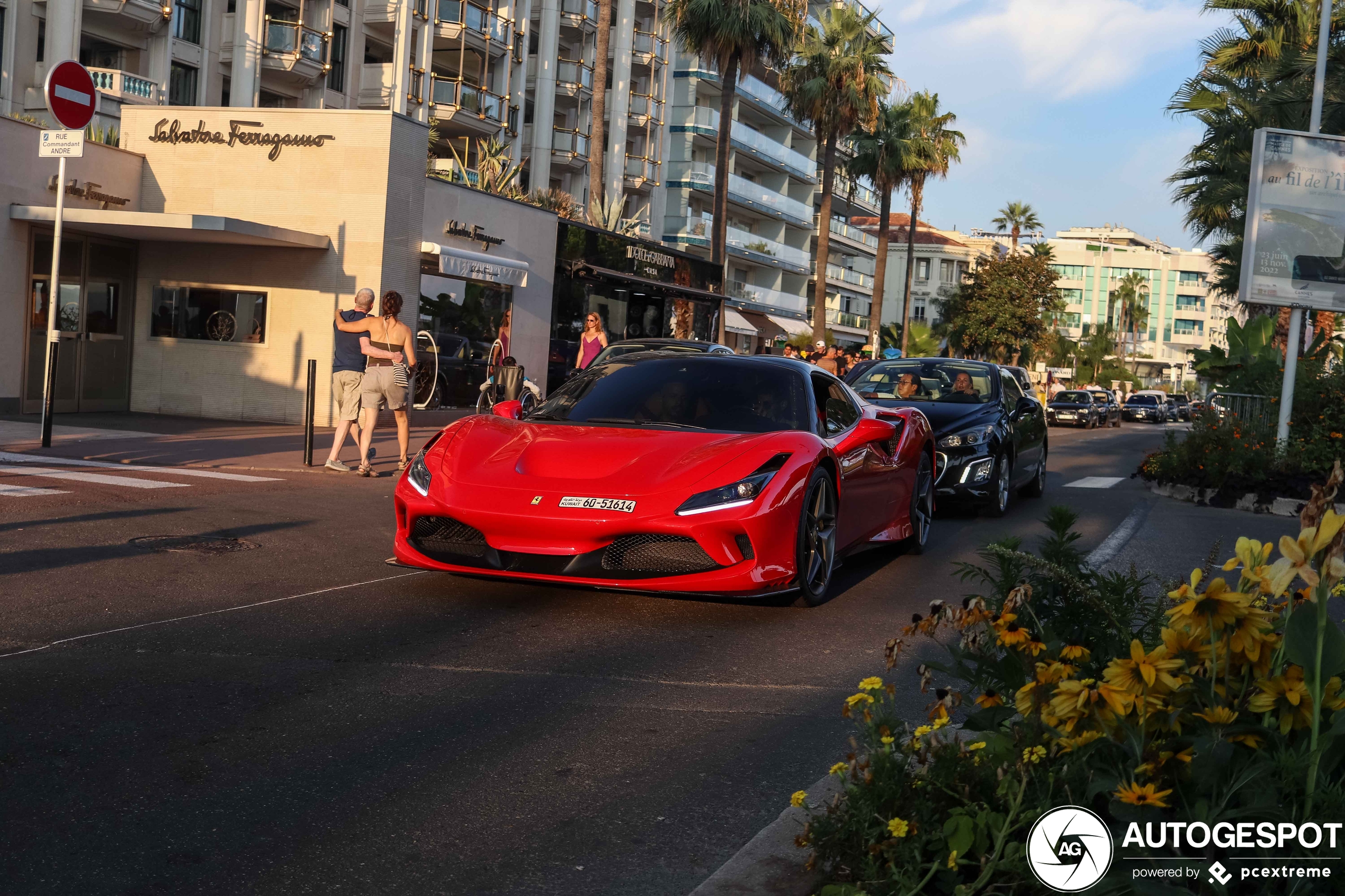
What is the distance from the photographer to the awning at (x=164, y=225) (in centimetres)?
1783

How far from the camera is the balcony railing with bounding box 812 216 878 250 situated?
78.4 m

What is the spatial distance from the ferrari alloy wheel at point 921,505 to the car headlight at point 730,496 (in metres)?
2.90

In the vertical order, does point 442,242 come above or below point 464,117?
below

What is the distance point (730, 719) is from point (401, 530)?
8.67 feet

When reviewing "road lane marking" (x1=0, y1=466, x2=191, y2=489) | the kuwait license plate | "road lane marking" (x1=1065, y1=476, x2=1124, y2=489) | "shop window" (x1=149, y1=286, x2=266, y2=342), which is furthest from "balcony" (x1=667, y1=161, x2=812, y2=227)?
the kuwait license plate

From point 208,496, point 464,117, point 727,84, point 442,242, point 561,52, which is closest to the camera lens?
point 208,496

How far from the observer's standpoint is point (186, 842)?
3406 mm

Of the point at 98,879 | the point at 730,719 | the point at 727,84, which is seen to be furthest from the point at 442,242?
the point at 98,879

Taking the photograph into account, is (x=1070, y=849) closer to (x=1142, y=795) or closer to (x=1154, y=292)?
(x=1142, y=795)

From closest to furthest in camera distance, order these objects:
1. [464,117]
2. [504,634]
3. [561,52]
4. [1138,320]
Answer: [504,634], [464,117], [561,52], [1138,320]

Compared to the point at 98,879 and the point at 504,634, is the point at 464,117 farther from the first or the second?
the point at 98,879

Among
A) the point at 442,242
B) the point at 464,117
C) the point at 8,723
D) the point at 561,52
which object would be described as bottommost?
the point at 8,723

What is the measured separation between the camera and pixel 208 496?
34.7 feet

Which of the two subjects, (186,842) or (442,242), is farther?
(442,242)
